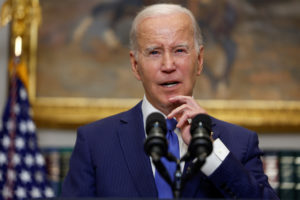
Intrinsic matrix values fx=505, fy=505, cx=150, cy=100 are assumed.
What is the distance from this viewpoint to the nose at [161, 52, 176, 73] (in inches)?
105

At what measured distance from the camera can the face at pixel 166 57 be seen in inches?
107

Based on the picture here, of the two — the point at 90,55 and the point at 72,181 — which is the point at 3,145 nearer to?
the point at 90,55

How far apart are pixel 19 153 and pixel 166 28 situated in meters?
3.52

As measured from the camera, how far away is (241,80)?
6422 millimetres

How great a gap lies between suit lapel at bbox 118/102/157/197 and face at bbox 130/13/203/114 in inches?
6.1

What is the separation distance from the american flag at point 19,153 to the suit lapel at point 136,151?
3.06 m

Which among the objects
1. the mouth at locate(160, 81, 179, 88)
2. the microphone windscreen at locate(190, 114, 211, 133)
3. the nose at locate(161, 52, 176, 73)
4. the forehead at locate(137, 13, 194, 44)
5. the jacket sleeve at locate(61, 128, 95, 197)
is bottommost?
the jacket sleeve at locate(61, 128, 95, 197)

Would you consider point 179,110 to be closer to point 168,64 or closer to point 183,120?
point 183,120

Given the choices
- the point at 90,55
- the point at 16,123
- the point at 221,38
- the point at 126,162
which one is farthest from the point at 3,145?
the point at 126,162

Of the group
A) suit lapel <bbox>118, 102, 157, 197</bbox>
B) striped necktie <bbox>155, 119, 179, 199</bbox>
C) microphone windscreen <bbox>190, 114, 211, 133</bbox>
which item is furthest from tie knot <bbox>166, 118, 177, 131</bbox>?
microphone windscreen <bbox>190, 114, 211, 133</bbox>

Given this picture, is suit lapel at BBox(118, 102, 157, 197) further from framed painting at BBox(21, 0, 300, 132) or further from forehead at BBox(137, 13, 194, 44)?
framed painting at BBox(21, 0, 300, 132)

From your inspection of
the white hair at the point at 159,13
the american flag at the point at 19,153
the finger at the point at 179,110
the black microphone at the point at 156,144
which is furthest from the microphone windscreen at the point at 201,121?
the american flag at the point at 19,153

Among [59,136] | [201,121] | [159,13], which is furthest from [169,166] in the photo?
[59,136]

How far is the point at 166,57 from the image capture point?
8.91 feet
